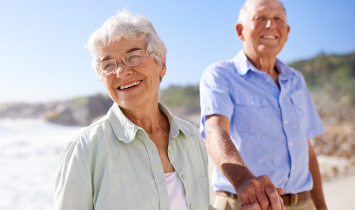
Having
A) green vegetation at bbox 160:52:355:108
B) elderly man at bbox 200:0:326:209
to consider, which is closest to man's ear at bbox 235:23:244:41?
elderly man at bbox 200:0:326:209

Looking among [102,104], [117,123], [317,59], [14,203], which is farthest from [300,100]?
[102,104]

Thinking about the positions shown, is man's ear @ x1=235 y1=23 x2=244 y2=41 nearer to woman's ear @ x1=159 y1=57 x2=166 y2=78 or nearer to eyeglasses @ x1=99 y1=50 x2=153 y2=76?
woman's ear @ x1=159 y1=57 x2=166 y2=78

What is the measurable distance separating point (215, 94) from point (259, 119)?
12.0 inches

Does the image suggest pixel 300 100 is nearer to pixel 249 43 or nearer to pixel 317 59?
pixel 249 43

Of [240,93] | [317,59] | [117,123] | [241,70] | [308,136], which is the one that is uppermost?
[317,59]

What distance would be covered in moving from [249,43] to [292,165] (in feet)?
2.58

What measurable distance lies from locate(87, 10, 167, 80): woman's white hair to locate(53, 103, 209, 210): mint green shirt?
10.4 inches

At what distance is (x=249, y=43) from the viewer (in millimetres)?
2086

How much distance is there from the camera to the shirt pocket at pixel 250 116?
1.89m

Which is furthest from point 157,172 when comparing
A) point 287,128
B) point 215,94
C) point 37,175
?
point 37,175

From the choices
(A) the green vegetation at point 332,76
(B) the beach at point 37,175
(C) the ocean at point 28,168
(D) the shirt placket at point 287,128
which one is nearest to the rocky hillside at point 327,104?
(A) the green vegetation at point 332,76

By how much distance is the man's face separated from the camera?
2033 millimetres

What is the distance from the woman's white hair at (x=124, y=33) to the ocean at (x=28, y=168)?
282 cm

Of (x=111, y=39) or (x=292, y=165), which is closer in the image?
(x=111, y=39)
